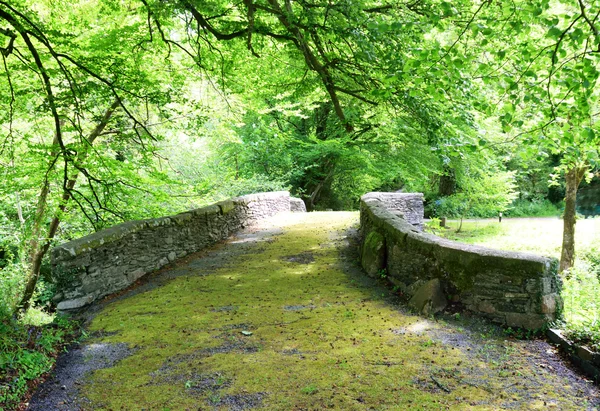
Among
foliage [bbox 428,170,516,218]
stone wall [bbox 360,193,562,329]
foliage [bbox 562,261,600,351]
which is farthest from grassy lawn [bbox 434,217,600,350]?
foliage [bbox 428,170,516,218]

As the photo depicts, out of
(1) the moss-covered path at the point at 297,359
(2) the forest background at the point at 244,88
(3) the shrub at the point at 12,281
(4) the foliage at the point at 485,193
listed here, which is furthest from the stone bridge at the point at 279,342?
(4) the foliage at the point at 485,193

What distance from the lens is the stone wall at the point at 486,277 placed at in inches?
171

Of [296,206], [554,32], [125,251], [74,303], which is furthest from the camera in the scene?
[296,206]

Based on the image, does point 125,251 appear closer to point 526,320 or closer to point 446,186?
point 526,320

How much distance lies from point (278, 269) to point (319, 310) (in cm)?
253

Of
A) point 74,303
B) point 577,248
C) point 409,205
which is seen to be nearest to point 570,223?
point 577,248

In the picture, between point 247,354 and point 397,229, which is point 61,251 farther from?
point 397,229

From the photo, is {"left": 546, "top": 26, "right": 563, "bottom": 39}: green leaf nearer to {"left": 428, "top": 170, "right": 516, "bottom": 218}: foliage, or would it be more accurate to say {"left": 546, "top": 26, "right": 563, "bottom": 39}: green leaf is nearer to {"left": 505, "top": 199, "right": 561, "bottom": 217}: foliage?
{"left": 428, "top": 170, "right": 516, "bottom": 218}: foliage

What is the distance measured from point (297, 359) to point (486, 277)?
2.39 m

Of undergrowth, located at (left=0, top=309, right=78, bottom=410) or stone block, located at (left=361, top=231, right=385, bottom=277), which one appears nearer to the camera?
undergrowth, located at (left=0, top=309, right=78, bottom=410)

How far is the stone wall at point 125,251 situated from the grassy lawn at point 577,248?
225 inches

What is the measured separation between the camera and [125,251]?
7051 millimetres

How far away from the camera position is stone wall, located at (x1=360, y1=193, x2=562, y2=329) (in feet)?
14.3

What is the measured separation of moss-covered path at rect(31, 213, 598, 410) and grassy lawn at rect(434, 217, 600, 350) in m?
0.46
